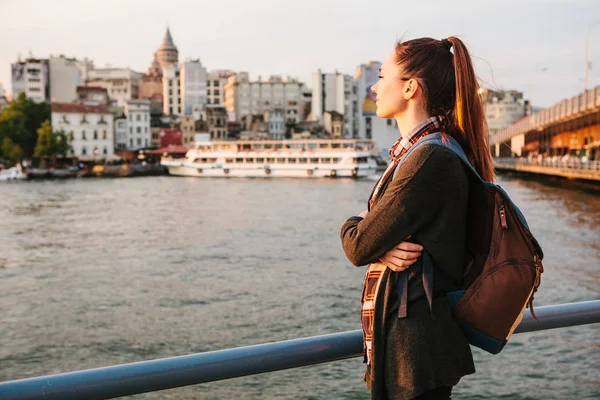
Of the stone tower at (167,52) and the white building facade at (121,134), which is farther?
the stone tower at (167,52)

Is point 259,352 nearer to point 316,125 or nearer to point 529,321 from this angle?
point 529,321

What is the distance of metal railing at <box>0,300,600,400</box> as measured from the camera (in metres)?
1.51

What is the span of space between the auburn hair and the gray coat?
0.16 m

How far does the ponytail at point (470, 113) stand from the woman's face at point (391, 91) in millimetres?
132

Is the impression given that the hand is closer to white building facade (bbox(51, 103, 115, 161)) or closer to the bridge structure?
the bridge structure

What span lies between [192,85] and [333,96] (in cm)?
2026

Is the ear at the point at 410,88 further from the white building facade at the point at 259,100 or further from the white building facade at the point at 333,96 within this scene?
the white building facade at the point at 259,100

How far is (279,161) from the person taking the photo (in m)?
66.6

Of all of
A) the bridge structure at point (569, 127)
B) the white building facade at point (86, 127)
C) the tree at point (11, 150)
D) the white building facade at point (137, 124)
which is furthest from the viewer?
the white building facade at point (137, 124)

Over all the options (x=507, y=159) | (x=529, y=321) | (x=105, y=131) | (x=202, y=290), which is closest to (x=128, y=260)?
(x=202, y=290)

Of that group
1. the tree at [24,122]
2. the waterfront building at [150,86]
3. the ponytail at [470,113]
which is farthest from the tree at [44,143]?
the ponytail at [470,113]

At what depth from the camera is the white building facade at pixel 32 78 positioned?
95.1m

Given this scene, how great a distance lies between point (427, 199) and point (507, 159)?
69.3 m

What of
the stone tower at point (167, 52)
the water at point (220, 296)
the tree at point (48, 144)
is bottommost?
the water at point (220, 296)
